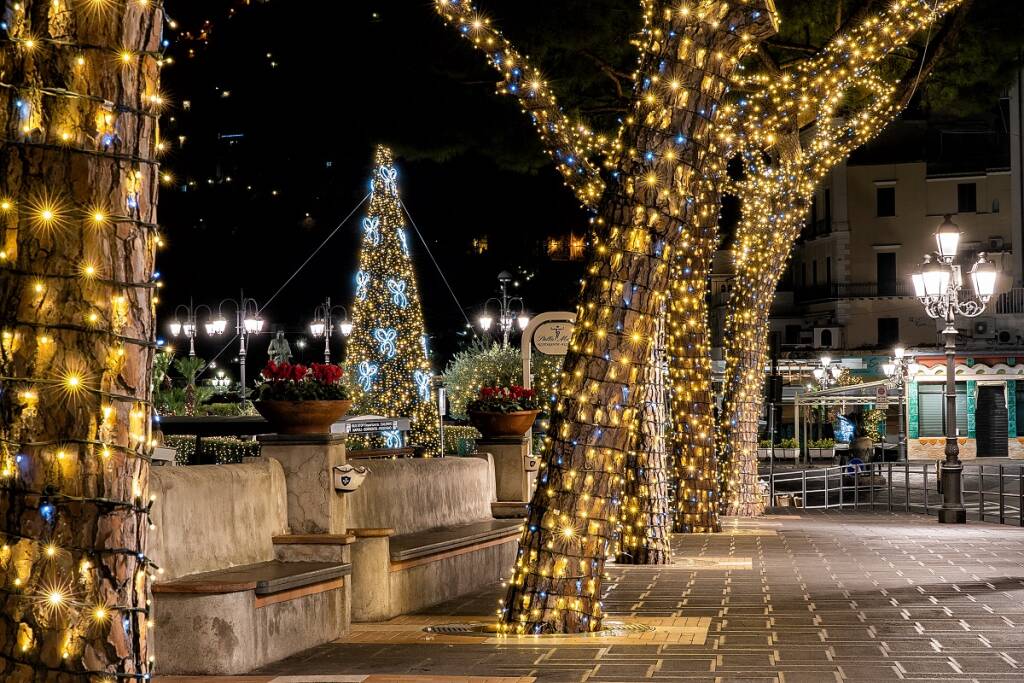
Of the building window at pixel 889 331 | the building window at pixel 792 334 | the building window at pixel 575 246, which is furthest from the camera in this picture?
the building window at pixel 792 334

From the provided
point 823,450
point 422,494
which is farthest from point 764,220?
point 823,450

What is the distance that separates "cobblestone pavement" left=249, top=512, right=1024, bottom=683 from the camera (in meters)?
7.76

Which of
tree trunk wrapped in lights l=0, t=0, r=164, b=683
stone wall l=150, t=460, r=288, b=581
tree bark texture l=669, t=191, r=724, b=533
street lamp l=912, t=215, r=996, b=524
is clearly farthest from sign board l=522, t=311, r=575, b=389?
tree trunk wrapped in lights l=0, t=0, r=164, b=683

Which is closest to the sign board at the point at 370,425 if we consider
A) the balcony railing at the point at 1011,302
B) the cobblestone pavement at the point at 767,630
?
the cobblestone pavement at the point at 767,630

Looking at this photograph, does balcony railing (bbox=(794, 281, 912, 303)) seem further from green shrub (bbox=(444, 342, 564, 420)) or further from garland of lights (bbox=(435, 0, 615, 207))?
garland of lights (bbox=(435, 0, 615, 207))

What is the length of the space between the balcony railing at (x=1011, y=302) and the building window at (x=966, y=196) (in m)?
5.86

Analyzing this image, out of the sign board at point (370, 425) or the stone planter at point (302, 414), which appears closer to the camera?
the stone planter at point (302, 414)

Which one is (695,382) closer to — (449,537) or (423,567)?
(449,537)

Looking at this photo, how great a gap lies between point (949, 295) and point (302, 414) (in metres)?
14.3

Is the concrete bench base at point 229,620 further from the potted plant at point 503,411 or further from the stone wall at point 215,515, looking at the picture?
the potted plant at point 503,411

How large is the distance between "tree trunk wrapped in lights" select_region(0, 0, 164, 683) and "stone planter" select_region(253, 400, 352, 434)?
553 centimetres

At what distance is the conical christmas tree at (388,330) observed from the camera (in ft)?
83.9

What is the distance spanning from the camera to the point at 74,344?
3.95 metres

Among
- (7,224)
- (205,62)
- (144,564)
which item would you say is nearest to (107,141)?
(7,224)
